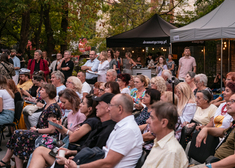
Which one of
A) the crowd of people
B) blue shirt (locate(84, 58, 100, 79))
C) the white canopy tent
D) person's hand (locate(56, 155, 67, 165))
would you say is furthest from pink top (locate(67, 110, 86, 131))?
the white canopy tent

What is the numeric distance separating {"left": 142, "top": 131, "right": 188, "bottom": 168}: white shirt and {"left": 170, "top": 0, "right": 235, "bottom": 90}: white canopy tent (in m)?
5.91

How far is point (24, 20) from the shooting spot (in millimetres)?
15328

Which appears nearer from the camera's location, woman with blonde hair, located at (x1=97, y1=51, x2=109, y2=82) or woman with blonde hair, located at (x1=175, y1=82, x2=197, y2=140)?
woman with blonde hair, located at (x1=175, y1=82, x2=197, y2=140)

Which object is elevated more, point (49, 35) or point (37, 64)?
point (49, 35)

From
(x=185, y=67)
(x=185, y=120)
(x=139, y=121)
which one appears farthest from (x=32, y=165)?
(x=185, y=67)

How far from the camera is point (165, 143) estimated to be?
9.62 feet

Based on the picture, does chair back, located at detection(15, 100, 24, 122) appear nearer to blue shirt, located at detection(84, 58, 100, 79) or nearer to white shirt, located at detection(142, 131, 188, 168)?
blue shirt, located at detection(84, 58, 100, 79)

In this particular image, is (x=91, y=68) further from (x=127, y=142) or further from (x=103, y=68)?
(x=127, y=142)

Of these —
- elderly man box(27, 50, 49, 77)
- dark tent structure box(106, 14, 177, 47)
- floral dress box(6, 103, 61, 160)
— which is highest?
dark tent structure box(106, 14, 177, 47)

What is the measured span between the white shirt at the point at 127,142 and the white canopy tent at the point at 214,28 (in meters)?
5.67

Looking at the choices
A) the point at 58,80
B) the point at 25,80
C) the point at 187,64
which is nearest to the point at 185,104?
the point at 58,80

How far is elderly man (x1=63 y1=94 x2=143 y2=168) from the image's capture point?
3270mm

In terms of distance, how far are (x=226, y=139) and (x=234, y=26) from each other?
5.50 metres

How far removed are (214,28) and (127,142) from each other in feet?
20.2
